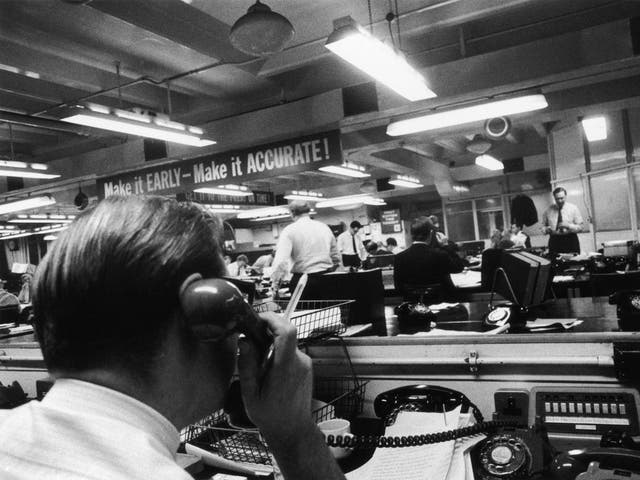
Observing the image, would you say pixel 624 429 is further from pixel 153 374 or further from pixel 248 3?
pixel 248 3

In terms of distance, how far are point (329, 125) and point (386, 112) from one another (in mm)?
744

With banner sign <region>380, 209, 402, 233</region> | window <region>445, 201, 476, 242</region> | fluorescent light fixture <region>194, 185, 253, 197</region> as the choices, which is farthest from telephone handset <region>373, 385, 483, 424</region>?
banner sign <region>380, 209, 402, 233</region>

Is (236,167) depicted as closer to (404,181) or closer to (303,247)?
(303,247)

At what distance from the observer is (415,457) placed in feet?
3.84

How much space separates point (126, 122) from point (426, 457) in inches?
169

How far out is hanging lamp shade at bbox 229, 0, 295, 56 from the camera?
3.13 metres

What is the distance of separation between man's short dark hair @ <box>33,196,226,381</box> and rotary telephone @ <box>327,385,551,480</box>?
0.77 m

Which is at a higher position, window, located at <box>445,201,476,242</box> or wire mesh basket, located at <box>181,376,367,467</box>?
window, located at <box>445,201,476,242</box>

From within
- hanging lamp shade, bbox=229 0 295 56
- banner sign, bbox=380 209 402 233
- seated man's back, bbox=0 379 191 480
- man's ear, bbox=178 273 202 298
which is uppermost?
hanging lamp shade, bbox=229 0 295 56

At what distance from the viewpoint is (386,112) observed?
5.82 meters

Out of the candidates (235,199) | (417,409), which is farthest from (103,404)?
(235,199)

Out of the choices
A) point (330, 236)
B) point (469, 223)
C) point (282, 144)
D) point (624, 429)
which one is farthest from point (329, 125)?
point (469, 223)

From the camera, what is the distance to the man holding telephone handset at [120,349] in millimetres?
490

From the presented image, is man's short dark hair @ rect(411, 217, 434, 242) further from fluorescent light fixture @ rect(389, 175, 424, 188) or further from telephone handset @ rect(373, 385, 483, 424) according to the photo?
fluorescent light fixture @ rect(389, 175, 424, 188)
